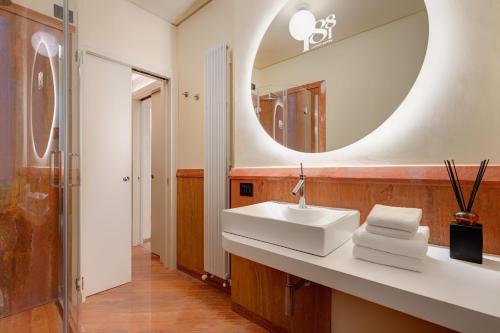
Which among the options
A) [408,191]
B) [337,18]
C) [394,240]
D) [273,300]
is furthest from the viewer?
[273,300]

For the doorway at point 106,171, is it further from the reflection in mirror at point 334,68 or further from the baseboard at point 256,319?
the reflection in mirror at point 334,68

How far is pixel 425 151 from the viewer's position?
96cm

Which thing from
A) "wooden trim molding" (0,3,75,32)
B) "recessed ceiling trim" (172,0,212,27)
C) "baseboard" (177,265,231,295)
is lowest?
"baseboard" (177,265,231,295)

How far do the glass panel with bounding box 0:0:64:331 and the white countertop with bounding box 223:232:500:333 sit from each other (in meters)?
1.71

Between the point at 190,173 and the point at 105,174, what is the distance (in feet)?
2.39

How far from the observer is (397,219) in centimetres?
73

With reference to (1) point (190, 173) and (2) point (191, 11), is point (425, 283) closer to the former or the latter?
→ (1) point (190, 173)

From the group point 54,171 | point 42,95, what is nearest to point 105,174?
point 54,171

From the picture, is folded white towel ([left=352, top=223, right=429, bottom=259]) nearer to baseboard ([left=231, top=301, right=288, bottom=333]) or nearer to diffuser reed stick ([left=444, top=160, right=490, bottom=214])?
diffuser reed stick ([left=444, top=160, right=490, bottom=214])

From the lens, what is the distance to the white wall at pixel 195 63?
79.5 inches

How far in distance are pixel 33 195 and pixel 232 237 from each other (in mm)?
1618

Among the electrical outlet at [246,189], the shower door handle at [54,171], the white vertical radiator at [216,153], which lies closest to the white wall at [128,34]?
the white vertical radiator at [216,153]

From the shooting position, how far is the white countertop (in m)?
0.52

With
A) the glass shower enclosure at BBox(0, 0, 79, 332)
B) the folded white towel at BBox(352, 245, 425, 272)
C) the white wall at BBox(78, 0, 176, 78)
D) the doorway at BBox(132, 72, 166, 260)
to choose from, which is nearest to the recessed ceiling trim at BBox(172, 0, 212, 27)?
the white wall at BBox(78, 0, 176, 78)
